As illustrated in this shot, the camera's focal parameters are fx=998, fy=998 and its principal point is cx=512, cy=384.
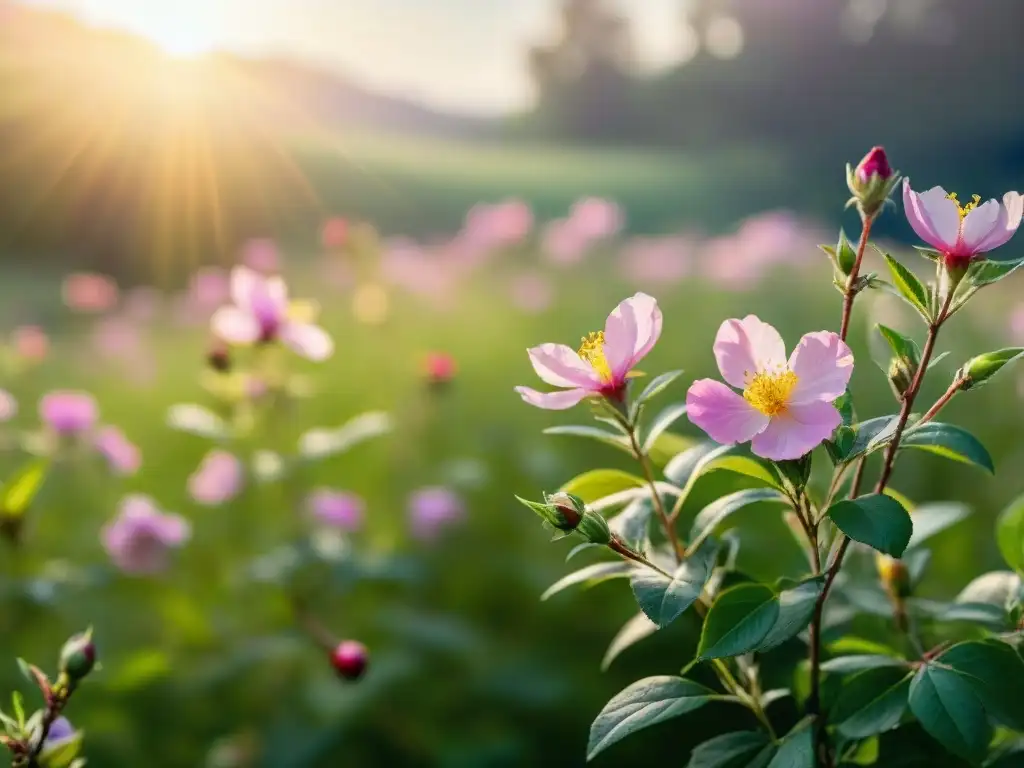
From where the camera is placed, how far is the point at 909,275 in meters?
0.48

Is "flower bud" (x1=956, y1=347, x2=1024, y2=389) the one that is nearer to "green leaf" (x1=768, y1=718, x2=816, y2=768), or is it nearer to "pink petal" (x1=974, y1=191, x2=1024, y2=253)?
"pink petal" (x1=974, y1=191, x2=1024, y2=253)

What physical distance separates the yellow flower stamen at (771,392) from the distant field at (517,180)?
609 cm

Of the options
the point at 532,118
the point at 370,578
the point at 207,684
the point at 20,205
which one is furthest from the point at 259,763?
the point at 532,118

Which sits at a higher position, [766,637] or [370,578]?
[766,637]

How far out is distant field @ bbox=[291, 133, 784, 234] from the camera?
7250 mm

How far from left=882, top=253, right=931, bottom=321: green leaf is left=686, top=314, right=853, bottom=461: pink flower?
0.14 ft

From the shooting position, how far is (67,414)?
1280 millimetres

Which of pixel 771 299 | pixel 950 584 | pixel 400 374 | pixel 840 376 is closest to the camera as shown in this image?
pixel 840 376

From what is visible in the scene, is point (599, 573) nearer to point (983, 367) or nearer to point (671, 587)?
point (671, 587)

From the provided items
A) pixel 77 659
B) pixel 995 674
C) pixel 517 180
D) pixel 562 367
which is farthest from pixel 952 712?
pixel 517 180

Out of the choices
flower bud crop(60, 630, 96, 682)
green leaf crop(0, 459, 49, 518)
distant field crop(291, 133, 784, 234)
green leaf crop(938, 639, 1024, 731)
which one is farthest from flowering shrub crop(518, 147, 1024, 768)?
distant field crop(291, 133, 784, 234)

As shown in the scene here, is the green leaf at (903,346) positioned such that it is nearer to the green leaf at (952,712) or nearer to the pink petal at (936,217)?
the pink petal at (936,217)

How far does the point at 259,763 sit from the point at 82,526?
70cm

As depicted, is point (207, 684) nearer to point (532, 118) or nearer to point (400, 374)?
point (400, 374)
